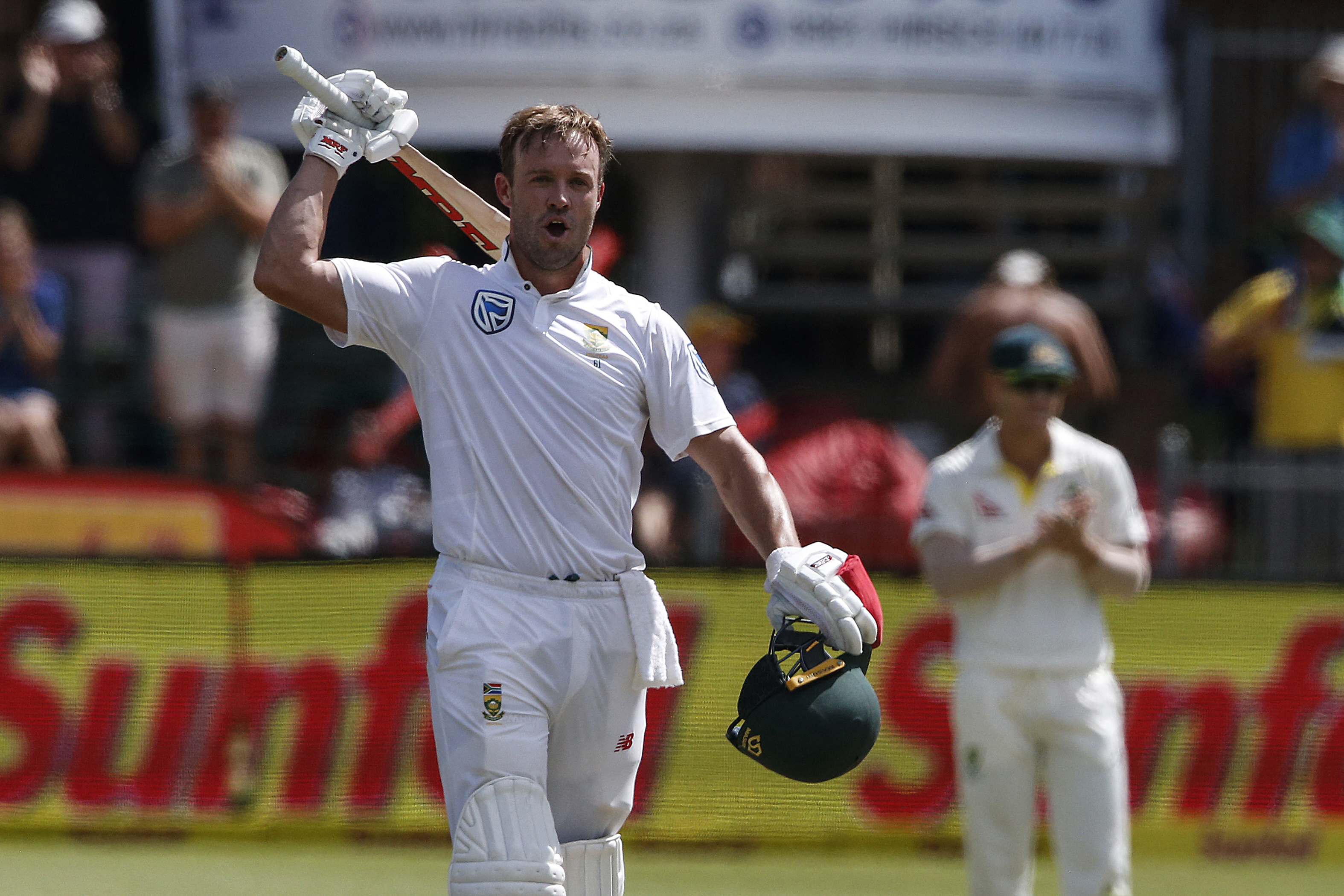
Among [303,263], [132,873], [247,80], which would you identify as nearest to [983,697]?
[303,263]

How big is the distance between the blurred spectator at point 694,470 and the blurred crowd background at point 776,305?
2cm

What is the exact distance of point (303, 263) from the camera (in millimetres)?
4695

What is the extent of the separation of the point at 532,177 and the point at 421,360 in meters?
0.55

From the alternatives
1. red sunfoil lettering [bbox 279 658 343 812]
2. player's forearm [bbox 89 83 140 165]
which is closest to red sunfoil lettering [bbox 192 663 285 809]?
red sunfoil lettering [bbox 279 658 343 812]

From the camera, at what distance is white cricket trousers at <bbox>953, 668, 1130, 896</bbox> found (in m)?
6.65

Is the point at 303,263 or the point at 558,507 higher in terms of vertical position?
the point at 303,263

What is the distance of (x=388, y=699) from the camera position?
9.03 meters

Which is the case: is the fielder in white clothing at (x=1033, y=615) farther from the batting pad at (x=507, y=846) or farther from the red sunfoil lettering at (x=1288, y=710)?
the batting pad at (x=507, y=846)

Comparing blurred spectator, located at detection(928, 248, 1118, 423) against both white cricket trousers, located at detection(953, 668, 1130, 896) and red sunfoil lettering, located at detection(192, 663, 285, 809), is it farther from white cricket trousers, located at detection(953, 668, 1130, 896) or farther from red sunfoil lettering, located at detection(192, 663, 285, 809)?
red sunfoil lettering, located at detection(192, 663, 285, 809)

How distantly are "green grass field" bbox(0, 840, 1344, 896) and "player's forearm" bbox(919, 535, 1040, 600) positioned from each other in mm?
1998

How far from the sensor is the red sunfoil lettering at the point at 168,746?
8938 millimetres

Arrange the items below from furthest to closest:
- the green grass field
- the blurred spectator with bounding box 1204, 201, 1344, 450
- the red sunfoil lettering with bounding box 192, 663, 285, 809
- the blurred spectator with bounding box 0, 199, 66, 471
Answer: the blurred spectator with bounding box 1204, 201, 1344, 450
the blurred spectator with bounding box 0, 199, 66, 471
the red sunfoil lettering with bounding box 192, 663, 285, 809
the green grass field

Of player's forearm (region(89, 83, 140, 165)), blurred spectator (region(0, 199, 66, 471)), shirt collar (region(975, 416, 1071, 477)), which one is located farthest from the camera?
player's forearm (region(89, 83, 140, 165))

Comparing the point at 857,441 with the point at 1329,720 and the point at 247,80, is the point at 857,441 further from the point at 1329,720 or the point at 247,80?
the point at 247,80
